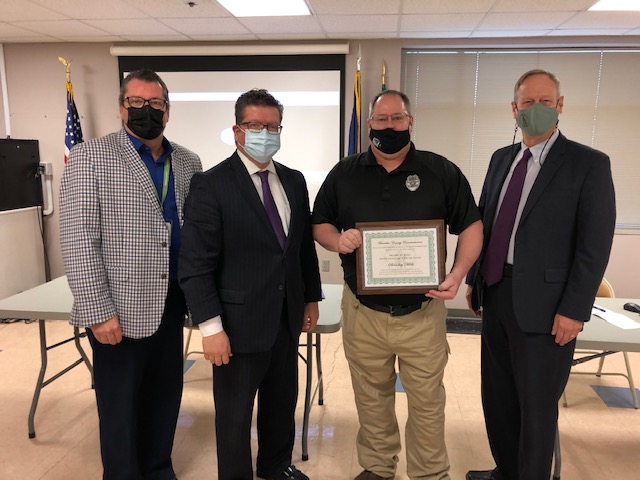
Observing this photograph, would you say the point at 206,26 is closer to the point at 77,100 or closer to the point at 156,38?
the point at 156,38

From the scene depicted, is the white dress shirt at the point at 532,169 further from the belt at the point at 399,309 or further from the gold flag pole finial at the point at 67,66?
the gold flag pole finial at the point at 67,66

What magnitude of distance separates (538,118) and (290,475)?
184 centimetres

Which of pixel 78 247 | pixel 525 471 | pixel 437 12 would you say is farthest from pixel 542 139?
pixel 437 12

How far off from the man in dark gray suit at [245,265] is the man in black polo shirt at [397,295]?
201mm

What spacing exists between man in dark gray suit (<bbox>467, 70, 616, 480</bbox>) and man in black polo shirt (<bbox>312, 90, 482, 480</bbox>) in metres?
0.17

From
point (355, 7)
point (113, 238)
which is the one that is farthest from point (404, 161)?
point (355, 7)

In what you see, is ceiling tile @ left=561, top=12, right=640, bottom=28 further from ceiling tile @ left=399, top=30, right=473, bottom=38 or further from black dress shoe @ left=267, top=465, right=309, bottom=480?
black dress shoe @ left=267, top=465, right=309, bottom=480

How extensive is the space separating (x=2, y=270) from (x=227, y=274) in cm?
372

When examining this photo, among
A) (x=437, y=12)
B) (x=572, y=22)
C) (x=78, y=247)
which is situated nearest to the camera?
(x=78, y=247)

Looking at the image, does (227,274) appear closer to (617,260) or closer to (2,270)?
(2,270)

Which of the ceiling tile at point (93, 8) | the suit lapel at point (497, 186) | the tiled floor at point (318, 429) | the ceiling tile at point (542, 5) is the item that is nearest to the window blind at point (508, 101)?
the ceiling tile at point (542, 5)

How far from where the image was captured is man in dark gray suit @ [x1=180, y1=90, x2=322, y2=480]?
1.69m

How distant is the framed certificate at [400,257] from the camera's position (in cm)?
174

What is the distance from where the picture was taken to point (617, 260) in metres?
4.50
